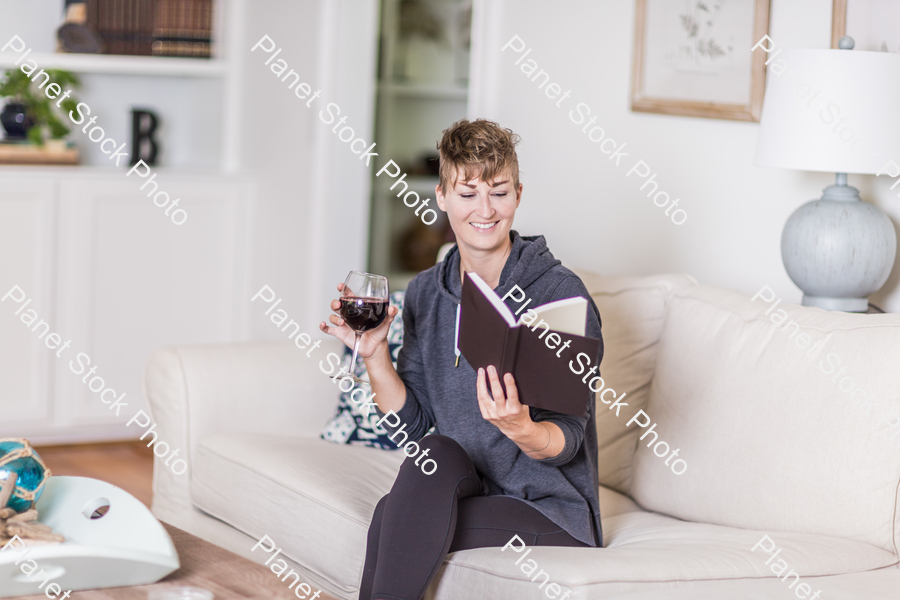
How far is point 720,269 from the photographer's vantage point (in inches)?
99.7

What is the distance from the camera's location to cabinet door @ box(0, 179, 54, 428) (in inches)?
132

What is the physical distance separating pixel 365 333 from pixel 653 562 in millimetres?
606

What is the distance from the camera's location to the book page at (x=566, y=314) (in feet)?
4.75

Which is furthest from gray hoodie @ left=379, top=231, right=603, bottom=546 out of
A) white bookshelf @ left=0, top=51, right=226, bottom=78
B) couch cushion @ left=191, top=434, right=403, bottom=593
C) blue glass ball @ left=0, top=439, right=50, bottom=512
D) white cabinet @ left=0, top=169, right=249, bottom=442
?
white bookshelf @ left=0, top=51, right=226, bottom=78

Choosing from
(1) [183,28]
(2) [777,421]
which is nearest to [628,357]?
(2) [777,421]

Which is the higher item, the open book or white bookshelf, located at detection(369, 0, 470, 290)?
white bookshelf, located at detection(369, 0, 470, 290)

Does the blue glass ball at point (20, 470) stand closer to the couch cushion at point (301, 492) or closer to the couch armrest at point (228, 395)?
the couch cushion at point (301, 492)

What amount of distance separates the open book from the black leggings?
224mm

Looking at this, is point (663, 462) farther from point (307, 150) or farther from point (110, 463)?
point (307, 150)

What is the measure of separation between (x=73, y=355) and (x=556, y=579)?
2.55 meters

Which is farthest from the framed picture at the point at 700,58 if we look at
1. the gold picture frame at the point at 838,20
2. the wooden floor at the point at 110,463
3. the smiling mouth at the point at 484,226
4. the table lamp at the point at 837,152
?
the wooden floor at the point at 110,463

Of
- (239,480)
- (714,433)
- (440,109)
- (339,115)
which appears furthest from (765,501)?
(440,109)

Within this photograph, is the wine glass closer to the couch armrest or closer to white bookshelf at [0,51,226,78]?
the couch armrest

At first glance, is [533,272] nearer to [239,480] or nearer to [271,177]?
[239,480]
